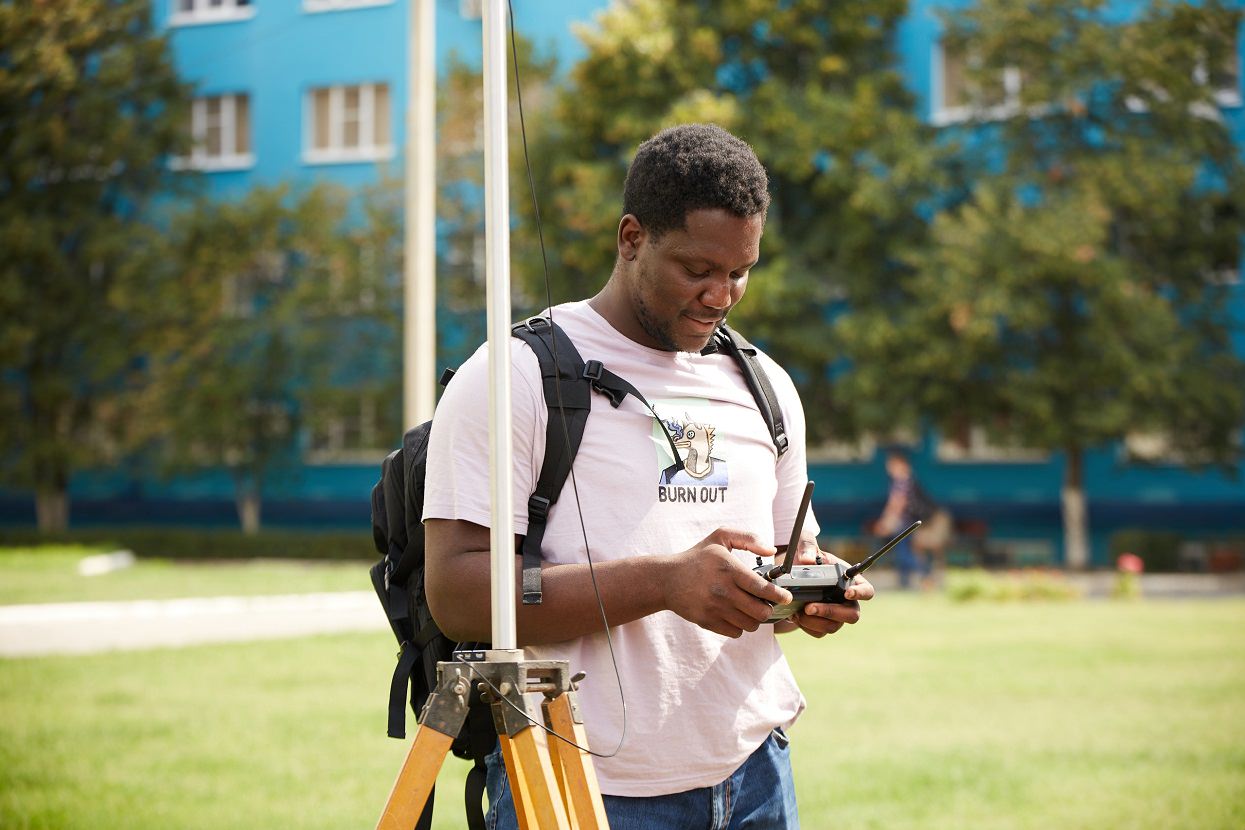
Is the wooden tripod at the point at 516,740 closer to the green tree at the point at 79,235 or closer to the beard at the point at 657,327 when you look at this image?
the beard at the point at 657,327

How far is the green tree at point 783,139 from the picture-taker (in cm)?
2734

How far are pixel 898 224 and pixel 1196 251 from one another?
5269 mm

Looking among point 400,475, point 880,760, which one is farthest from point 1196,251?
point 400,475

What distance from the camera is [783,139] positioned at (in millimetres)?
27703

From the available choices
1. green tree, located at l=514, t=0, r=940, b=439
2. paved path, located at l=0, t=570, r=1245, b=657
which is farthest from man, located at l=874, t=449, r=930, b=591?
paved path, located at l=0, t=570, r=1245, b=657

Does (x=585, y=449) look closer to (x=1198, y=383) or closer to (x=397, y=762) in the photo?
(x=397, y=762)

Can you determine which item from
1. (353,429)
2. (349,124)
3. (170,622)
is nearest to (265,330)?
(353,429)

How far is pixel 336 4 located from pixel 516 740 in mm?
34005

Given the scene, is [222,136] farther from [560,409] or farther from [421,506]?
[560,409]

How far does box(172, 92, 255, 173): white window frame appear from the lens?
3569cm

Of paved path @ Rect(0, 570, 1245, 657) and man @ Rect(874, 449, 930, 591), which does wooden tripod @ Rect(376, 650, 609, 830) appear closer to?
paved path @ Rect(0, 570, 1245, 657)

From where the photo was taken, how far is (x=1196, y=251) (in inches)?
1065

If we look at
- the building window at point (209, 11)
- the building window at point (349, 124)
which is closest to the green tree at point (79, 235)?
the building window at point (209, 11)

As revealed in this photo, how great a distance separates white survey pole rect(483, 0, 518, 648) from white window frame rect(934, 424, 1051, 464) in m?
27.6
